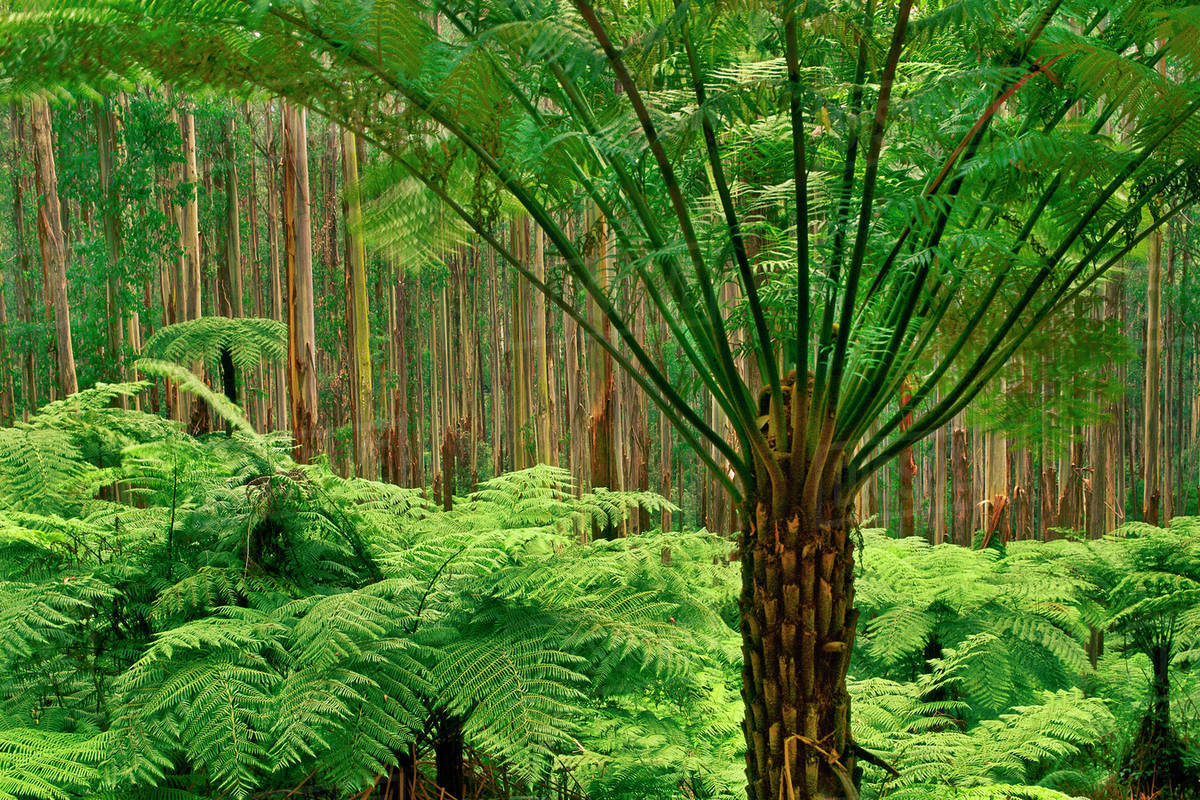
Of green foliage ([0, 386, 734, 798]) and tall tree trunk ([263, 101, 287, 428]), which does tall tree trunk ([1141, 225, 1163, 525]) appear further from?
tall tree trunk ([263, 101, 287, 428])

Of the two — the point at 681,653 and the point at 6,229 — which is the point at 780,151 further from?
the point at 6,229

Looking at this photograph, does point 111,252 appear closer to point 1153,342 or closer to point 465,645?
point 465,645

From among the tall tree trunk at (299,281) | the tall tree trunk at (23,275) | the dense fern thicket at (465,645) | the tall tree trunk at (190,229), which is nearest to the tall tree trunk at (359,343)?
the tall tree trunk at (299,281)

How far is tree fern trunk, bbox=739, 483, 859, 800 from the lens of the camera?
51.1 inches

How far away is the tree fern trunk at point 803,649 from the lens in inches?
51.1

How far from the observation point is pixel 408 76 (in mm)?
1319

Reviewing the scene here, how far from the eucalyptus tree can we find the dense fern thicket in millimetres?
249

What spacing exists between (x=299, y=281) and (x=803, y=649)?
12.9 ft

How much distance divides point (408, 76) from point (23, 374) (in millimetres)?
3634

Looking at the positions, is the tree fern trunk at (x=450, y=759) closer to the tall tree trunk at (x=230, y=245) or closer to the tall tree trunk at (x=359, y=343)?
the tall tree trunk at (x=359, y=343)

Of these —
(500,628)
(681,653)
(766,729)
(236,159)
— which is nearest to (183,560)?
(500,628)

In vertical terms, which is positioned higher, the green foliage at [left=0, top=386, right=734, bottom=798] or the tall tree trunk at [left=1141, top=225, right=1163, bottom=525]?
the tall tree trunk at [left=1141, top=225, right=1163, bottom=525]

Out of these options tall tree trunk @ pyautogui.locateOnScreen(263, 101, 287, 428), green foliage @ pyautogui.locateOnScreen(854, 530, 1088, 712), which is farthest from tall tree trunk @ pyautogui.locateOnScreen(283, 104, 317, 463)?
green foliage @ pyautogui.locateOnScreen(854, 530, 1088, 712)

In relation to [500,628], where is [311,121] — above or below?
above
